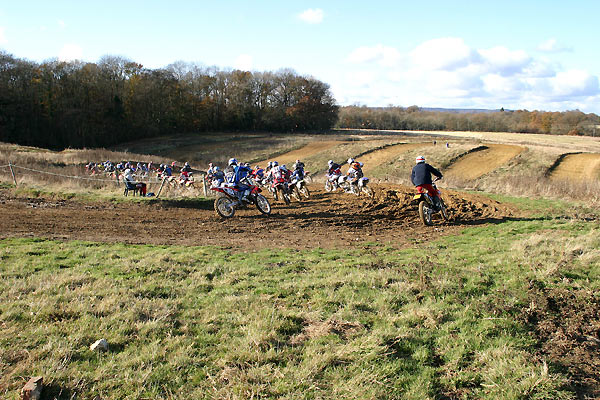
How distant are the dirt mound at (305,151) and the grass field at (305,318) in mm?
36020

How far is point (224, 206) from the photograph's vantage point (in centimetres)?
1218

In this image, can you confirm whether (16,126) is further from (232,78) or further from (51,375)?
(51,375)

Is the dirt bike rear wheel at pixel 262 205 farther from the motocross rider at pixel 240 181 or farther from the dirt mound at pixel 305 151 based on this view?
the dirt mound at pixel 305 151

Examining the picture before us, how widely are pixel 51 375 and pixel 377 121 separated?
9089cm

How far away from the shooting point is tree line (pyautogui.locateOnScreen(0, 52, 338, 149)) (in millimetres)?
57094

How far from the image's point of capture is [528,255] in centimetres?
699

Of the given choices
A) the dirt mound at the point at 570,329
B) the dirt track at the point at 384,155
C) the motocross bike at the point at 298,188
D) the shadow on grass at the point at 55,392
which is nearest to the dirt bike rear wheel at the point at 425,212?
the dirt mound at the point at 570,329

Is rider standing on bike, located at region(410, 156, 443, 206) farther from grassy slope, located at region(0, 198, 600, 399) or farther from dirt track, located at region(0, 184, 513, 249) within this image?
grassy slope, located at region(0, 198, 600, 399)

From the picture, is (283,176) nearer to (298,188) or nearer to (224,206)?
(298,188)

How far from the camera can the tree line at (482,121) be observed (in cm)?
7356

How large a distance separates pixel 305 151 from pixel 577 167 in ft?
89.4

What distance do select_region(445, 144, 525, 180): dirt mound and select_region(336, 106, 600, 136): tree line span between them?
41777 mm

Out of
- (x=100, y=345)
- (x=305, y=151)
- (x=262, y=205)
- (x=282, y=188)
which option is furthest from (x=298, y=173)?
(x=305, y=151)

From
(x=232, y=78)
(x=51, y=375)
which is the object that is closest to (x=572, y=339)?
(x=51, y=375)
